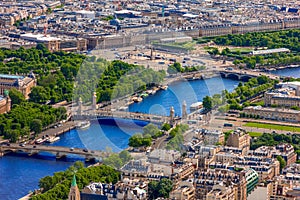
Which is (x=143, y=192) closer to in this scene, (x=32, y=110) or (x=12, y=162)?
(x=12, y=162)

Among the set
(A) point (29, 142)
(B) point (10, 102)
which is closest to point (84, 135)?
(A) point (29, 142)

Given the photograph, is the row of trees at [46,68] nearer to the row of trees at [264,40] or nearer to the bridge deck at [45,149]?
the bridge deck at [45,149]

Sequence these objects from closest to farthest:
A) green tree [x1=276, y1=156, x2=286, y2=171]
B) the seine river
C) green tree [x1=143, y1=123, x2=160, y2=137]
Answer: green tree [x1=276, y1=156, x2=286, y2=171] → the seine river → green tree [x1=143, y1=123, x2=160, y2=137]

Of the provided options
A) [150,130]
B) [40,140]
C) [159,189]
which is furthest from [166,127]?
[159,189]

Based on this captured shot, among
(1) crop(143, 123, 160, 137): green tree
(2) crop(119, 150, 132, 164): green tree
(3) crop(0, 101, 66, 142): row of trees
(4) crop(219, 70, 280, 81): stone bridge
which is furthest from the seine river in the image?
(4) crop(219, 70, 280, 81): stone bridge

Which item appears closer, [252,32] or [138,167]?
[138,167]

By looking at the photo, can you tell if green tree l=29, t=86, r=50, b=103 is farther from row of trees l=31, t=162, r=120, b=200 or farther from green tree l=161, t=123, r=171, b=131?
row of trees l=31, t=162, r=120, b=200
